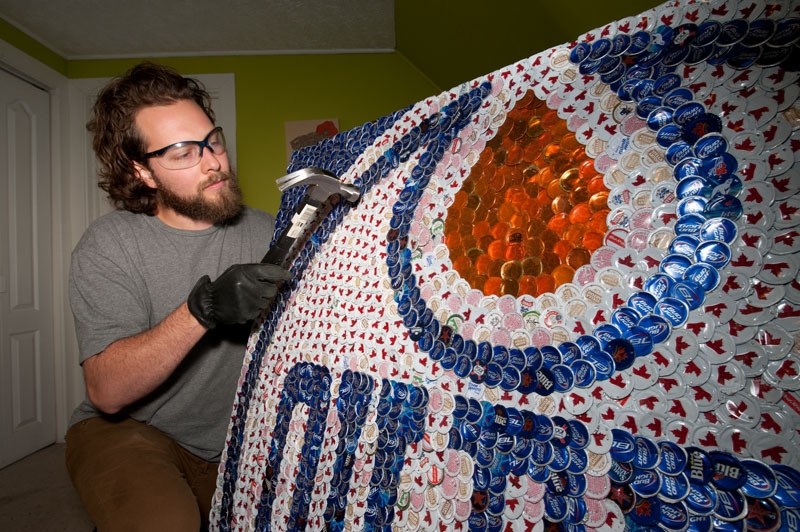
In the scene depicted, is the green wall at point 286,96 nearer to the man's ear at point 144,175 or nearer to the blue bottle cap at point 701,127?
the man's ear at point 144,175

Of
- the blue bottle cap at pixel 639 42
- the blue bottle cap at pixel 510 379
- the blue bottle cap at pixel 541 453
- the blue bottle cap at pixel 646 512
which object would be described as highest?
the blue bottle cap at pixel 639 42

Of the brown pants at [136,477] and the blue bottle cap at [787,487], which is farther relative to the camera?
the brown pants at [136,477]

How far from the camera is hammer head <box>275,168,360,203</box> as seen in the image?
2.22ft

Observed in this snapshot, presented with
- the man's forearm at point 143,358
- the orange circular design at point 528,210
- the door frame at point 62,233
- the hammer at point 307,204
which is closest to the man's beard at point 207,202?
the man's forearm at point 143,358

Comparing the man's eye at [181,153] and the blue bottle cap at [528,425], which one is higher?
the man's eye at [181,153]

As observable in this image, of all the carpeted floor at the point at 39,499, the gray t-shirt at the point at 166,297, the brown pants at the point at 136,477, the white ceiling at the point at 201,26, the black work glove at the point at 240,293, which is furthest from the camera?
the white ceiling at the point at 201,26

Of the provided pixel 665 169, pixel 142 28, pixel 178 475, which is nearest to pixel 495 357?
pixel 665 169

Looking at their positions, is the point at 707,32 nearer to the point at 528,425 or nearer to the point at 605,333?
the point at 605,333

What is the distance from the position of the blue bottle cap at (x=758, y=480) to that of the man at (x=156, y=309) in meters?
0.86

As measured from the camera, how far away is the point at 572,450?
0.44 meters

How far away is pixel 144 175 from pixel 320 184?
0.81 m

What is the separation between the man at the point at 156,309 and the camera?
0.99 m

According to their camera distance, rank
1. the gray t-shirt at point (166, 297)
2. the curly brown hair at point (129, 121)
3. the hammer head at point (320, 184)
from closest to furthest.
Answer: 1. the hammer head at point (320, 184)
2. the gray t-shirt at point (166, 297)
3. the curly brown hair at point (129, 121)

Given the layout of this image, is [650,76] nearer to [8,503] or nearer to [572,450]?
[572,450]
